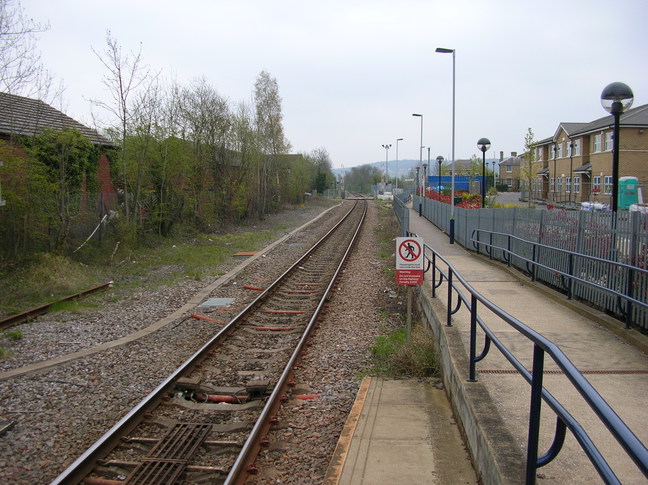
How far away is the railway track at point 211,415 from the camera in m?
4.97

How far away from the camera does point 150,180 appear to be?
22.6 meters

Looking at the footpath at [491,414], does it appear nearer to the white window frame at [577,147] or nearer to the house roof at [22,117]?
the house roof at [22,117]

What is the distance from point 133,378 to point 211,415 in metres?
1.74

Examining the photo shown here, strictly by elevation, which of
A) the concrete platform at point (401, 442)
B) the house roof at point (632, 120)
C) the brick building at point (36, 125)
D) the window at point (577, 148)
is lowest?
the concrete platform at point (401, 442)

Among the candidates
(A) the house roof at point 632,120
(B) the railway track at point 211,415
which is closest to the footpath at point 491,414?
(B) the railway track at point 211,415

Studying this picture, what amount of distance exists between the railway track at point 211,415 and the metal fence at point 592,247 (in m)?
4.89

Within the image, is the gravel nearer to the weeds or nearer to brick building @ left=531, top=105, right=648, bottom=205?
the weeds

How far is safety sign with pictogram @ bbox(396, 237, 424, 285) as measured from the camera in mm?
8250

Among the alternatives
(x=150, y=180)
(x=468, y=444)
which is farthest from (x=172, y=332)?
(x=150, y=180)

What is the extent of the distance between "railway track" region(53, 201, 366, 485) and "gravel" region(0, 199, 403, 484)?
0.90 ft

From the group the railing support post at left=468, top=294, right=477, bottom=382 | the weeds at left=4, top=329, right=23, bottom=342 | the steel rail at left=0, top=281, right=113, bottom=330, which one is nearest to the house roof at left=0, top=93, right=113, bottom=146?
the steel rail at left=0, top=281, right=113, bottom=330

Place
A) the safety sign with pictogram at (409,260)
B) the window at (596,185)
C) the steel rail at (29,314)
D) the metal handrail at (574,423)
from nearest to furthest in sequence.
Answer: the metal handrail at (574,423) < the safety sign with pictogram at (409,260) < the steel rail at (29,314) < the window at (596,185)

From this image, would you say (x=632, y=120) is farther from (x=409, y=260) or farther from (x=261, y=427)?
(x=261, y=427)

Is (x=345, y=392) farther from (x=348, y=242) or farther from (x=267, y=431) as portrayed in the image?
(x=348, y=242)
